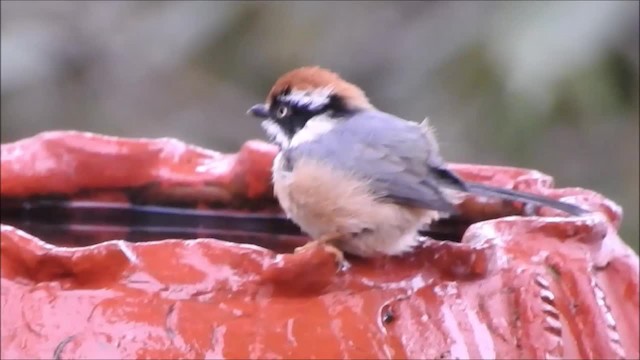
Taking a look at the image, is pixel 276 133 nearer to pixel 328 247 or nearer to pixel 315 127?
→ pixel 315 127

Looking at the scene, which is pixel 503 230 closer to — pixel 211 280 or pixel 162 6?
pixel 211 280

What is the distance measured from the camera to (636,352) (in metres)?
2.15

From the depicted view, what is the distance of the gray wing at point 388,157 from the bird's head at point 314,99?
0.13 feet

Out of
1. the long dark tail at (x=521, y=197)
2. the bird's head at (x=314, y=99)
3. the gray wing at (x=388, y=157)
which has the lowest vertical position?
the long dark tail at (x=521, y=197)

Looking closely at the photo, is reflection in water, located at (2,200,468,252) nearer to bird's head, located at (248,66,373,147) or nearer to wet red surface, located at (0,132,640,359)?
bird's head, located at (248,66,373,147)

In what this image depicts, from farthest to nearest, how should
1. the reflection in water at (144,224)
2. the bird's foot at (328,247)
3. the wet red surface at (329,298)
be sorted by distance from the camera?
1. the reflection in water at (144,224)
2. the bird's foot at (328,247)
3. the wet red surface at (329,298)

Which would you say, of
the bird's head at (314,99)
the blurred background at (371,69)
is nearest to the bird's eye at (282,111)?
the bird's head at (314,99)

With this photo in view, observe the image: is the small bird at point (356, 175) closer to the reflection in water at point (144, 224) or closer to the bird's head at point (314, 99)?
the bird's head at point (314, 99)

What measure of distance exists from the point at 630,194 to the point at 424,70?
80cm

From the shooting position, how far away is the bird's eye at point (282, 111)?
2.37m

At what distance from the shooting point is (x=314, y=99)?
7.63 feet

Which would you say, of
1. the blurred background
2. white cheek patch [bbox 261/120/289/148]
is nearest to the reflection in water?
white cheek patch [bbox 261/120/289/148]

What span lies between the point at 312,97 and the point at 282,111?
83mm

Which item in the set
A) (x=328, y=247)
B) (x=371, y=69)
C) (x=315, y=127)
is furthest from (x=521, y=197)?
(x=371, y=69)
